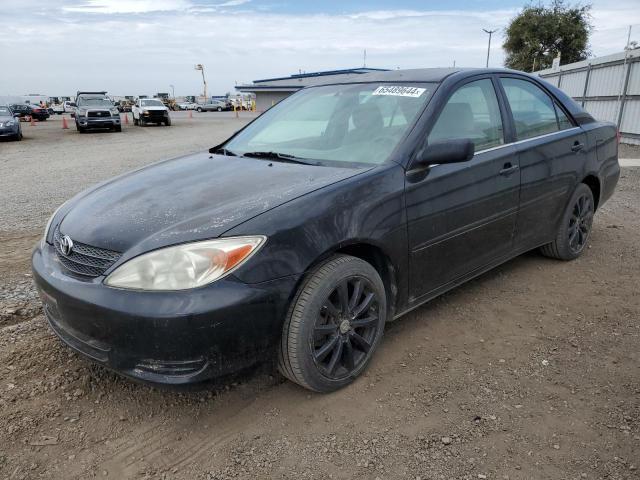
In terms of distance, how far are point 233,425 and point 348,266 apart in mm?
951

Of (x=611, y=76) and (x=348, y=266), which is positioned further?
(x=611, y=76)

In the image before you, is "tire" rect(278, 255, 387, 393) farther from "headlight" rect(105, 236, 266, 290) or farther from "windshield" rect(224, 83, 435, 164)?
"windshield" rect(224, 83, 435, 164)

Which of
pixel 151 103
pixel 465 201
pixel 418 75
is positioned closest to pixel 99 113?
pixel 151 103

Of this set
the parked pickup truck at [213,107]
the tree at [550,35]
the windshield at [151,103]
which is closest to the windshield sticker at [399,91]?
the windshield at [151,103]

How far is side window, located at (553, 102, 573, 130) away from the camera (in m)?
4.10

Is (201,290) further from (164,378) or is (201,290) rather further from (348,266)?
(348,266)

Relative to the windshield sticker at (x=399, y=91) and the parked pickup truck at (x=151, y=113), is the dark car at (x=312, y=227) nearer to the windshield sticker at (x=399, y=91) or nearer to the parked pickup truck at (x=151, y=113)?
the windshield sticker at (x=399, y=91)

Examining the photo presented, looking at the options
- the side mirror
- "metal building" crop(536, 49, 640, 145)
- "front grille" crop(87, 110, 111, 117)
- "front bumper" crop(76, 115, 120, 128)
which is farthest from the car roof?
"front grille" crop(87, 110, 111, 117)

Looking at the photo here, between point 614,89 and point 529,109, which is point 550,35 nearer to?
point 614,89

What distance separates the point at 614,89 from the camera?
14188 millimetres

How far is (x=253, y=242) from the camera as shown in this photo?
7.25 feet

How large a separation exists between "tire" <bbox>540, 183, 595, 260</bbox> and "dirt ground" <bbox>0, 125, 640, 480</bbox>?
0.90m

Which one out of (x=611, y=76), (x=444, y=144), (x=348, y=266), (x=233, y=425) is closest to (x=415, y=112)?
(x=444, y=144)

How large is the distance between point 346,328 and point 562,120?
280 cm
